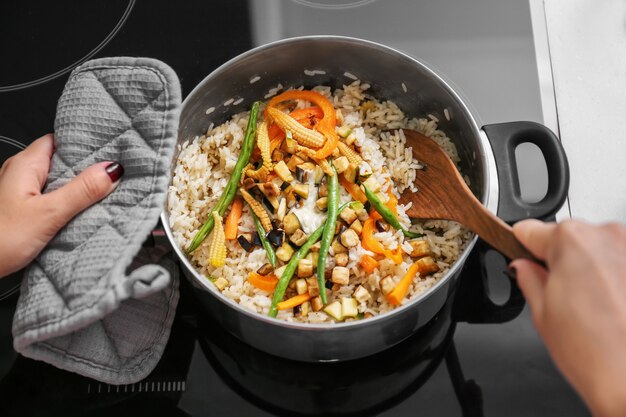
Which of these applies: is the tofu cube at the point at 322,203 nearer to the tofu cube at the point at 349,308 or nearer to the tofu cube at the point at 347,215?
the tofu cube at the point at 347,215

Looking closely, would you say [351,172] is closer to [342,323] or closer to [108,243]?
[342,323]

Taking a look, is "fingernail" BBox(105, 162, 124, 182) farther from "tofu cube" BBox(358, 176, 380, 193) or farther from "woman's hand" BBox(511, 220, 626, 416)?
→ "woman's hand" BBox(511, 220, 626, 416)

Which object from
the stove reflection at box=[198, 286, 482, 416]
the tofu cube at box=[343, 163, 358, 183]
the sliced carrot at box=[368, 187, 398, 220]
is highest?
the tofu cube at box=[343, 163, 358, 183]

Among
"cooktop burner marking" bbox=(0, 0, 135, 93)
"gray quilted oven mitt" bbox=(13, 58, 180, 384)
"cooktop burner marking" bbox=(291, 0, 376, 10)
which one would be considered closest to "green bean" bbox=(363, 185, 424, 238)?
"gray quilted oven mitt" bbox=(13, 58, 180, 384)

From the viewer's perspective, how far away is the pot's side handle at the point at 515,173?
120 cm

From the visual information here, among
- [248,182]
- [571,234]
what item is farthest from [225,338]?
[571,234]

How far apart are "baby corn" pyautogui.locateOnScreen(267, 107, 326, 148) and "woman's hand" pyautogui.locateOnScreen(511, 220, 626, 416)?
0.63m

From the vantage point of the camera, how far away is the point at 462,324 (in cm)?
135

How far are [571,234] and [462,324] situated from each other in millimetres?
561

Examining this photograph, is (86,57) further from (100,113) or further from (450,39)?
(450,39)

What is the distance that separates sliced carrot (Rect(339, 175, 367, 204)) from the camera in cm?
140

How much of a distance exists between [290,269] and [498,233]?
445 mm

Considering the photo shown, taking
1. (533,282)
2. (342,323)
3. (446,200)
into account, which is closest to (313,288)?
(342,323)

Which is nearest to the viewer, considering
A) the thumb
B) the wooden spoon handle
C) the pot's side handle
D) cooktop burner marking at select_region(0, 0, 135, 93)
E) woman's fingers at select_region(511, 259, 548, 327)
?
woman's fingers at select_region(511, 259, 548, 327)
